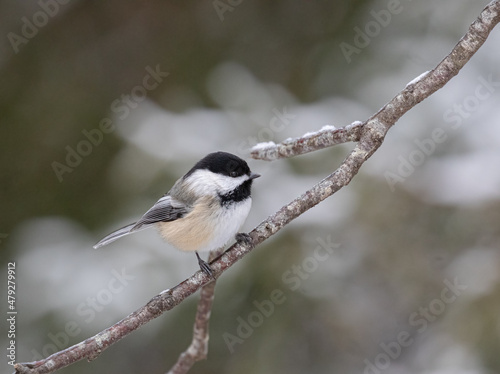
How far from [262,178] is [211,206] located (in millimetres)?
1628

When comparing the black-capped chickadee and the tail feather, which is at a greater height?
the black-capped chickadee

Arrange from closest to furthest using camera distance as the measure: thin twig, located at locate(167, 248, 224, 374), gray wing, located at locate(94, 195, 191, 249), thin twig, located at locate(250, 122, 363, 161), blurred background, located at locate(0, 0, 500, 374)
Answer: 1. thin twig, located at locate(250, 122, 363, 161)
2. thin twig, located at locate(167, 248, 224, 374)
3. gray wing, located at locate(94, 195, 191, 249)
4. blurred background, located at locate(0, 0, 500, 374)

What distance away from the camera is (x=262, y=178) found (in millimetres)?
3770

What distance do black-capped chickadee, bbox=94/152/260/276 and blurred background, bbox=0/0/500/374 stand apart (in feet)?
3.70

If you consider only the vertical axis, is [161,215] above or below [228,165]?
below

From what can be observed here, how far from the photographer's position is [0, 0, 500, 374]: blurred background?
126 inches

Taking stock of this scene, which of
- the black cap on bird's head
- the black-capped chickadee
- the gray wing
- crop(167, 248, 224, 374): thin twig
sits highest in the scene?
the black cap on bird's head

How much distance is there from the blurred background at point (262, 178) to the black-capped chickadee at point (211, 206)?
1.13 meters

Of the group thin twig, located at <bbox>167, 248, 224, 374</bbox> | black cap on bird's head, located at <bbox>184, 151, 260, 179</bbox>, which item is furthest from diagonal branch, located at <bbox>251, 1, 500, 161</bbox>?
thin twig, located at <bbox>167, 248, 224, 374</bbox>

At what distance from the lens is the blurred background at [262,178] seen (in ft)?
10.5

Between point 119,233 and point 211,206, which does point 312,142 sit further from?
point 119,233

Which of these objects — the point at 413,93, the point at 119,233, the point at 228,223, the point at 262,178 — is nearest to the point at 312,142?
the point at 413,93

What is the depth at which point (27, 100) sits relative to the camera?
4.17 metres

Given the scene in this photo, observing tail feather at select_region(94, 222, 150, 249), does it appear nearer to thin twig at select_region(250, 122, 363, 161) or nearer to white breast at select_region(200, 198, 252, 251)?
white breast at select_region(200, 198, 252, 251)
